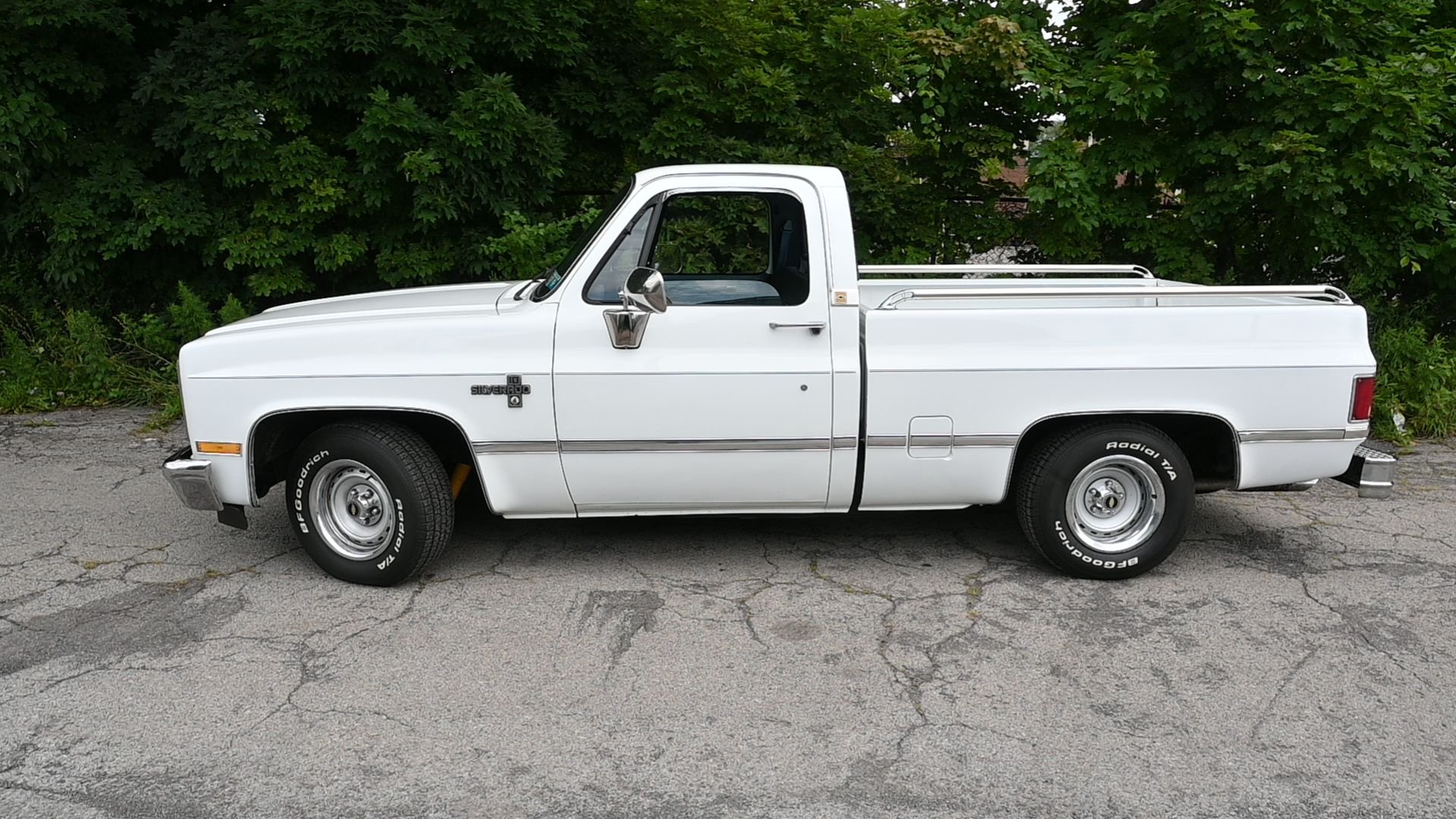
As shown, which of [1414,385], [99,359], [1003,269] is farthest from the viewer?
[99,359]

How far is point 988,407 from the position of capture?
4.79m

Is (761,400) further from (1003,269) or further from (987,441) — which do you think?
(1003,269)

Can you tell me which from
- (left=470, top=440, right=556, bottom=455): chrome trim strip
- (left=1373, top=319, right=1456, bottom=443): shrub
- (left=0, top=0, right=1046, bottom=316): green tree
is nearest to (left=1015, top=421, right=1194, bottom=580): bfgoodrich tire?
(left=470, top=440, right=556, bottom=455): chrome trim strip

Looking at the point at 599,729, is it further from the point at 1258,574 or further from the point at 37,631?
the point at 1258,574

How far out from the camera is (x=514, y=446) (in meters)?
4.74

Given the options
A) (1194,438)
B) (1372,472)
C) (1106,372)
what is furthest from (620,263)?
(1372,472)

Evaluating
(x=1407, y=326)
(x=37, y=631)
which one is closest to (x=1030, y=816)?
(x=37, y=631)

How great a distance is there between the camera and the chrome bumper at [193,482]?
4.80 meters

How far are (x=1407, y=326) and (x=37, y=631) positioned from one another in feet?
31.0

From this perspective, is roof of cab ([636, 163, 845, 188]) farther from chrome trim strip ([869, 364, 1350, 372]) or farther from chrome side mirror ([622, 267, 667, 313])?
chrome trim strip ([869, 364, 1350, 372])

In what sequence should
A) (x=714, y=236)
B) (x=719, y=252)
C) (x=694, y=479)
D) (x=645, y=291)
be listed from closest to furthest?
1. (x=645, y=291)
2. (x=694, y=479)
3. (x=714, y=236)
4. (x=719, y=252)

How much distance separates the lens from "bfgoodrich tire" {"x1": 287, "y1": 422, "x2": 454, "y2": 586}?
4.76m

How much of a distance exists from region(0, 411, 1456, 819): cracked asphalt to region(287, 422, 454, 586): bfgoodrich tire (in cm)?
16

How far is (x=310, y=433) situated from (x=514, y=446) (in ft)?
3.68
